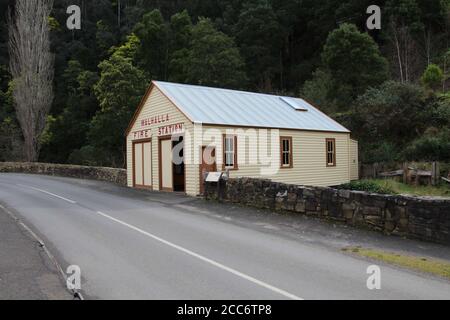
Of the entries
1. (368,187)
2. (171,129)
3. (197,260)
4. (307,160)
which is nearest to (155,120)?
(171,129)

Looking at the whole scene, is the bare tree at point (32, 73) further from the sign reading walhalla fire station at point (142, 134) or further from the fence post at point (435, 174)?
the fence post at point (435, 174)

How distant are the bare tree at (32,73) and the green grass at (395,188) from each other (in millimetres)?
29393

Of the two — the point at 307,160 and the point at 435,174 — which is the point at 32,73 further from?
the point at 435,174

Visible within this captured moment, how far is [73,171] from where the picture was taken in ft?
103

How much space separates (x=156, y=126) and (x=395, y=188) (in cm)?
1426

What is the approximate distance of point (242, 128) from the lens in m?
21.3

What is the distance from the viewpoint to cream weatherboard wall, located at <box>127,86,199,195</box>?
19.9m

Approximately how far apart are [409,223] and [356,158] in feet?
64.5

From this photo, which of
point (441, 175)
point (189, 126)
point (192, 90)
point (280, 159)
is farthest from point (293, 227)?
point (441, 175)

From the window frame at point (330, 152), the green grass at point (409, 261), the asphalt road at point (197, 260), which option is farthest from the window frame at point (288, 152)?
the green grass at point (409, 261)

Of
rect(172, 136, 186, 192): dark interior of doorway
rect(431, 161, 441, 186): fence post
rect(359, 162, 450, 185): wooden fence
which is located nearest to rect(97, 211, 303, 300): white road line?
rect(172, 136, 186, 192): dark interior of doorway

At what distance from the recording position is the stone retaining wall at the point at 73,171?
27016 mm

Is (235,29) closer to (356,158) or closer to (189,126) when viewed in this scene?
(356,158)

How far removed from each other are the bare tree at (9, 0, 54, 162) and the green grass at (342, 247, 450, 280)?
37427 millimetres
